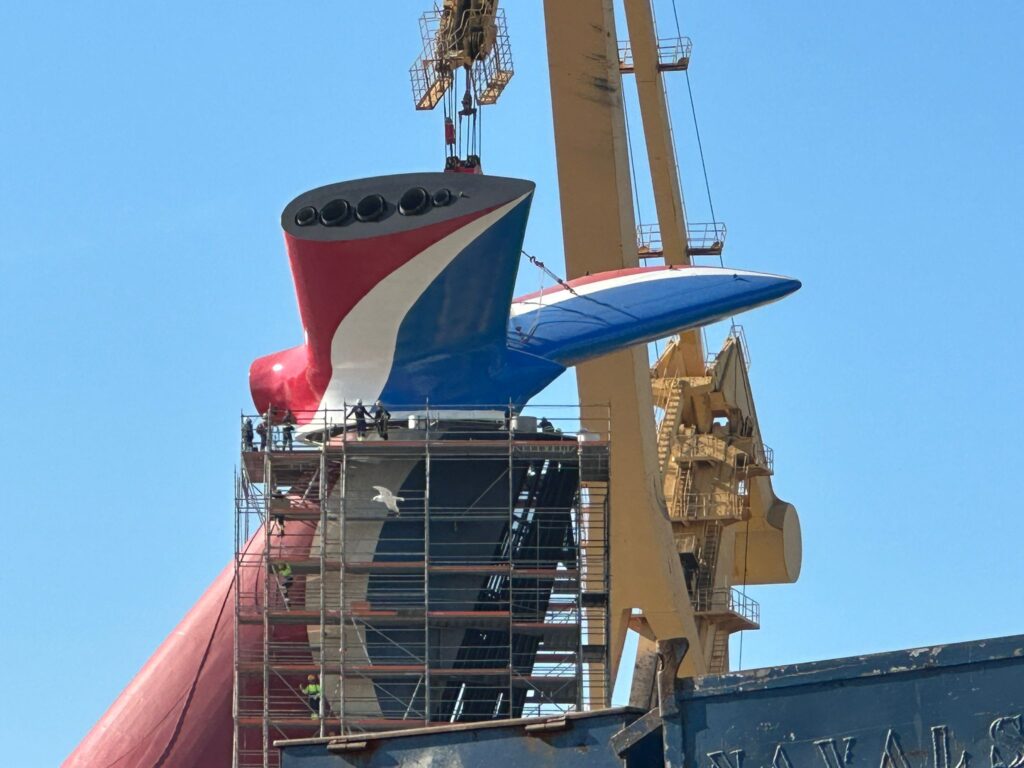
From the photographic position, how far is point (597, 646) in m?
40.9

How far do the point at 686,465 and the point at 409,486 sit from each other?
14.0 metres

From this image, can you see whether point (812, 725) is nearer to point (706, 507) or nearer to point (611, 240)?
point (611, 240)

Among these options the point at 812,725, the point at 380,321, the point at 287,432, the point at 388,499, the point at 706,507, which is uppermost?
the point at 380,321

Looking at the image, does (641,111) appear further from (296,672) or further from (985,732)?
(985,732)

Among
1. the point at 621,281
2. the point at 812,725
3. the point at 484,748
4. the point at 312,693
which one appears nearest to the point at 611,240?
the point at 621,281

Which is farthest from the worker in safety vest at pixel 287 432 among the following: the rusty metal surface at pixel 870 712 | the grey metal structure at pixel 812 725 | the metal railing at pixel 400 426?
the rusty metal surface at pixel 870 712

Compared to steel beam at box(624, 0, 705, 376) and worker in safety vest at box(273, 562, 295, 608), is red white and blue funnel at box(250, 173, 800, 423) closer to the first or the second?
worker in safety vest at box(273, 562, 295, 608)

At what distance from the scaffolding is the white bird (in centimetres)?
3

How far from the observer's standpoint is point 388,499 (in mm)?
39375

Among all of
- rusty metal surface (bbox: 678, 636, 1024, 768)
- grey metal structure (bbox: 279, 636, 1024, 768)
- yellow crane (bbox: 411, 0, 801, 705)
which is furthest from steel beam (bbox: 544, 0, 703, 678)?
rusty metal surface (bbox: 678, 636, 1024, 768)

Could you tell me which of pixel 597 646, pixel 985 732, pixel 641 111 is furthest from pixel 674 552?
pixel 985 732

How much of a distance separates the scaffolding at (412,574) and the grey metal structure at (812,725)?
18883mm

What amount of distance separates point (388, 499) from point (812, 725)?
833 inches

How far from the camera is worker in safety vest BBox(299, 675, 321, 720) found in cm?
3869
